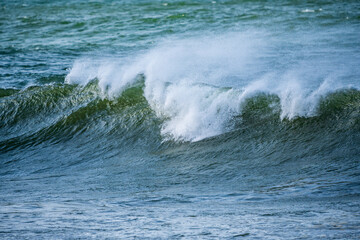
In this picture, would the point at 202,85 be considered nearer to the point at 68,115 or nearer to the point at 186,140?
the point at 186,140

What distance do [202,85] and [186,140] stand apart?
1610 mm

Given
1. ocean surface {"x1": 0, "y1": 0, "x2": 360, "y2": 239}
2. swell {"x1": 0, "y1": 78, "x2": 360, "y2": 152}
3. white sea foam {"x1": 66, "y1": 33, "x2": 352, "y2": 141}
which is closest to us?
ocean surface {"x1": 0, "y1": 0, "x2": 360, "y2": 239}

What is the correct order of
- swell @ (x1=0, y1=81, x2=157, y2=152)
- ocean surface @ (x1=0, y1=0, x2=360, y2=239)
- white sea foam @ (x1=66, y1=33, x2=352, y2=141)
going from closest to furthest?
1. ocean surface @ (x1=0, y1=0, x2=360, y2=239)
2. white sea foam @ (x1=66, y1=33, x2=352, y2=141)
3. swell @ (x1=0, y1=81, x2=157, y2=152)

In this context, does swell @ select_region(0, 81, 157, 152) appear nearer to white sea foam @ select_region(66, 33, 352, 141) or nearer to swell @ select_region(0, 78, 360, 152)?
swell @ select_region(0, 78, 360, 152)

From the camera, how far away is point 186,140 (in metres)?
6.12

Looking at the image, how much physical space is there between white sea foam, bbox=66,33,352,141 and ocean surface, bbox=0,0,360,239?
0.03 m

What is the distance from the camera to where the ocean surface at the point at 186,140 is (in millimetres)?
3289

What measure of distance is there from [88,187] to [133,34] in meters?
11.7

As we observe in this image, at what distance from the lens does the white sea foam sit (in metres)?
6.50

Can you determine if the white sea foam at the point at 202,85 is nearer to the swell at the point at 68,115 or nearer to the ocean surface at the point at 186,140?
the ocean surface at the point at 186,140

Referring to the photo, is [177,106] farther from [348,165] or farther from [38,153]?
[348,165]

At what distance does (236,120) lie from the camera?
6.54 metres

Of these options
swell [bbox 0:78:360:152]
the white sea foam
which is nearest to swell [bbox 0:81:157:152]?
swell [bbox 0:78:360:152]

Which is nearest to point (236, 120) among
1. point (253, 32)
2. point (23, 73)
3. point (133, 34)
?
point (23, 73)
